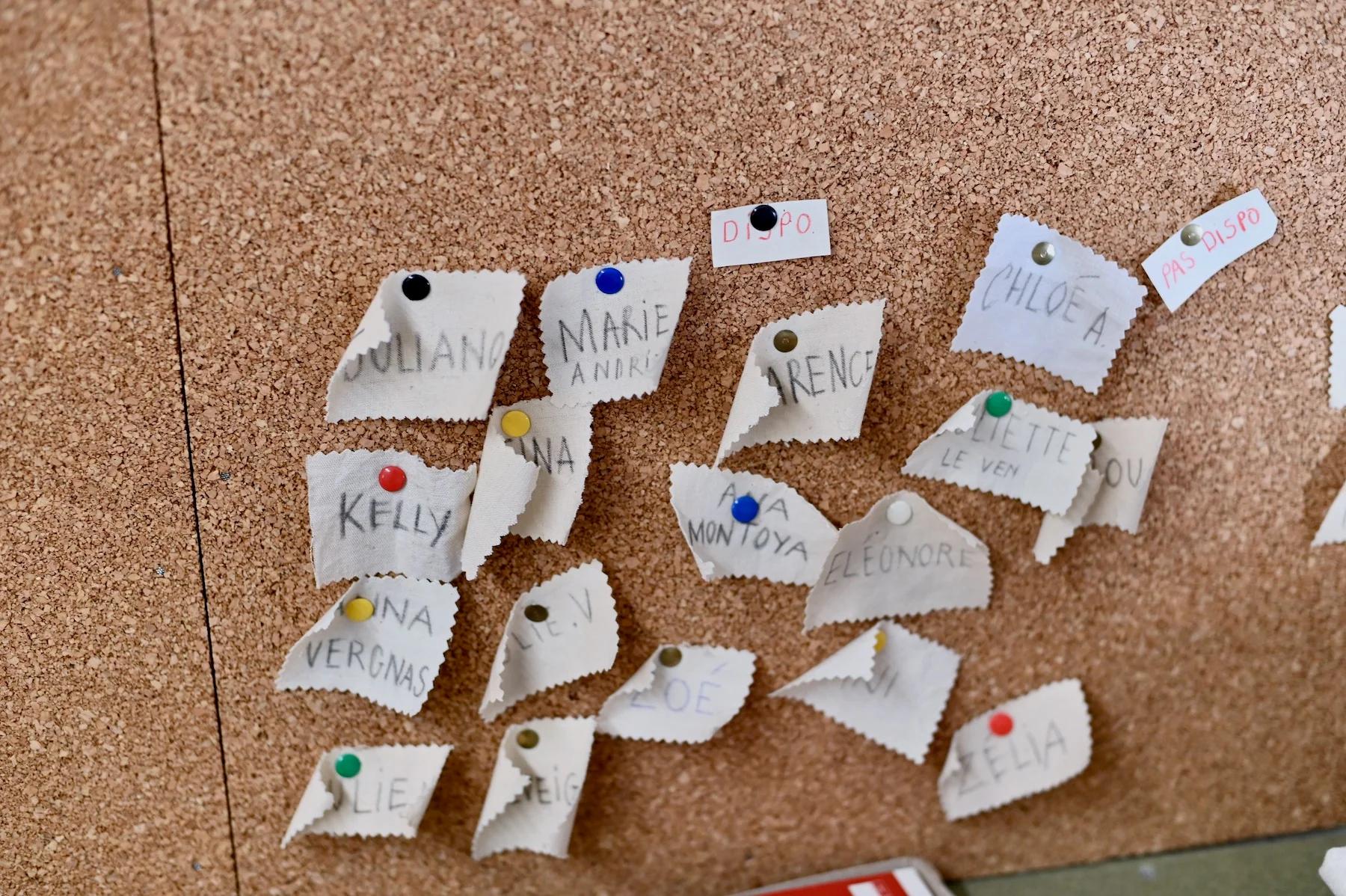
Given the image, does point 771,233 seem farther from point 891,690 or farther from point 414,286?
point 891,690

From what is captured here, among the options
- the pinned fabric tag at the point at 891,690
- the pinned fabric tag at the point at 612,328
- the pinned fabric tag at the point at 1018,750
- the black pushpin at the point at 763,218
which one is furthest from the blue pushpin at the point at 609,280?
the pinned fabric tag at the point at 1018,750

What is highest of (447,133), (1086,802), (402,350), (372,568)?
(447,133)

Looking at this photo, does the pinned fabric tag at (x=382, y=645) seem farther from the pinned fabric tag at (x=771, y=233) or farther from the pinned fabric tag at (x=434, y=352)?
the pinned fabric tag at (x=771, y=233)

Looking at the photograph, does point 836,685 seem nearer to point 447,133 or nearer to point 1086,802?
point 1086,802

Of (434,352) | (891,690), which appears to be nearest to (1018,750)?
(891,690)

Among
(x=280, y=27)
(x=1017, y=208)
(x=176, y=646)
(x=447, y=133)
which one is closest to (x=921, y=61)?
(x=1017, y=208)

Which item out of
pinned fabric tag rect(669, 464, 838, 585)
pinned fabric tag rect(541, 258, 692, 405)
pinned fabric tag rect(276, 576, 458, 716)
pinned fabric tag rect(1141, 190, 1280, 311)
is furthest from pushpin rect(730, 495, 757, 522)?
pinned fabric tag rect(1141, 190, 1280, 311)
